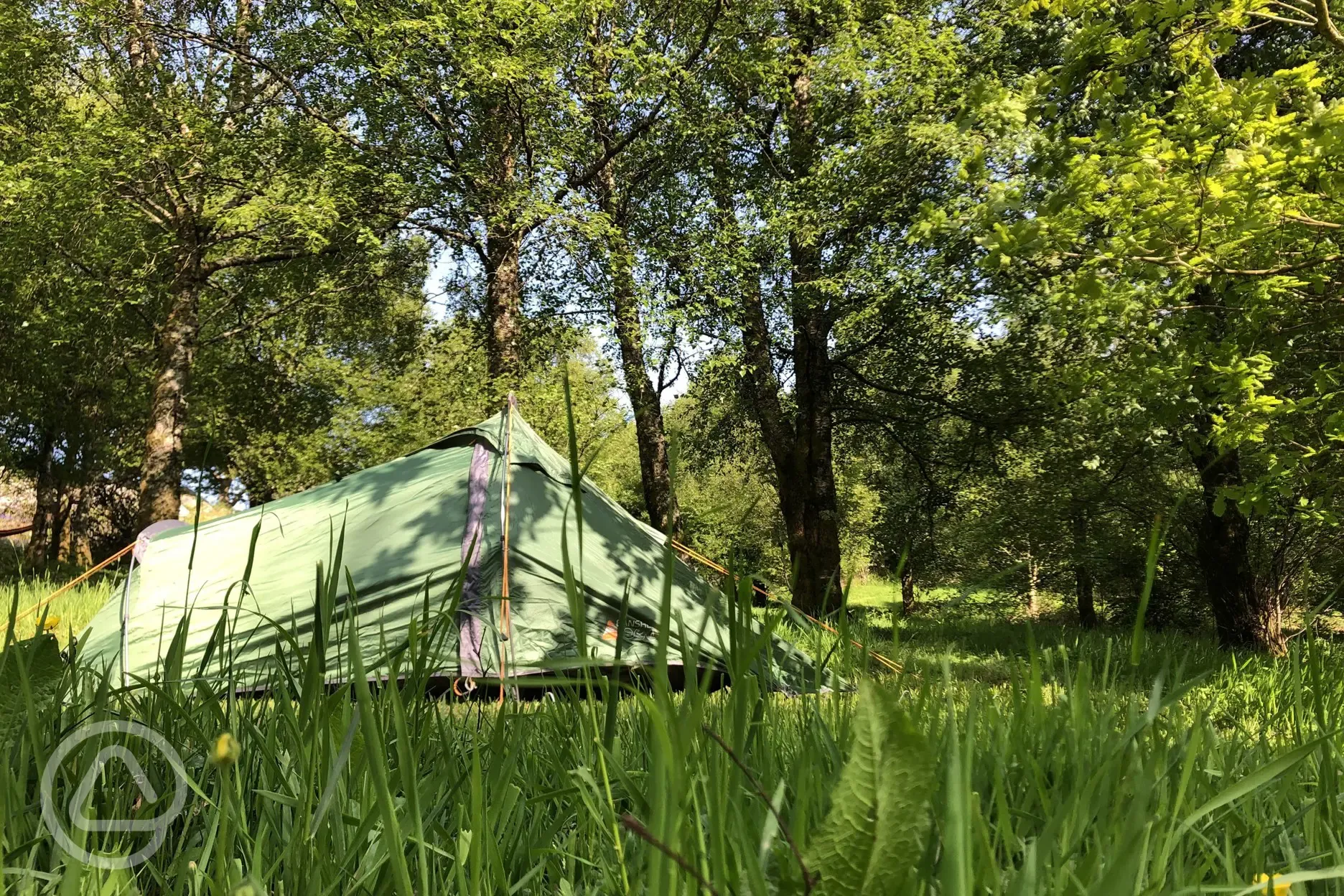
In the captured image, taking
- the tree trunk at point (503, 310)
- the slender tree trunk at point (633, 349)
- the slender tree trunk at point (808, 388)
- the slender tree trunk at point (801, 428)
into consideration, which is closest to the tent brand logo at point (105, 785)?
the slender tree trunk at point (633, 349)

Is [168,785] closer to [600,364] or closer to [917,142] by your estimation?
[917,142]

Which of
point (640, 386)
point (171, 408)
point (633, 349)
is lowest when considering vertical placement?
point (640, 386)

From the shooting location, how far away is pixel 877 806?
46 centimetres

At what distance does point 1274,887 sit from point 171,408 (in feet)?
42.2

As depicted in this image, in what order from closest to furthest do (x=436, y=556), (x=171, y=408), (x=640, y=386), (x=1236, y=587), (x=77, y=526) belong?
(x=436, y=556) < (x=1236, y=587) < (x=640, y=386) < (x=171, y=408) < (x=77, y=526)

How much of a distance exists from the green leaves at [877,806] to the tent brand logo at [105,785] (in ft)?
1.82

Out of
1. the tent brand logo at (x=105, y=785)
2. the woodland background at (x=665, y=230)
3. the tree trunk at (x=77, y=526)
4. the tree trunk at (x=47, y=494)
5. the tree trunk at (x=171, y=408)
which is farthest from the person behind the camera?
the tree trunk at (x=77, y=526)

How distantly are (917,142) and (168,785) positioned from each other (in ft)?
30.2

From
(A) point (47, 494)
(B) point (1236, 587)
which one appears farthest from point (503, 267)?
(A) point (47, 494)

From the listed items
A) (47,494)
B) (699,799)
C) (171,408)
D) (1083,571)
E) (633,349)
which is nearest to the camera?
(699,799)

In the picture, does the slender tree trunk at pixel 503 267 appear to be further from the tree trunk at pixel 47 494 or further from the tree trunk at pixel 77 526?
the tree trunk at pixel 77 526

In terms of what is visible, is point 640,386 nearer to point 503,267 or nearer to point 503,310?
point 503,310

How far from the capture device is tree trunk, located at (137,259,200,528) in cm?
1083

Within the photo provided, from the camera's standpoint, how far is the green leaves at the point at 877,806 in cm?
45
